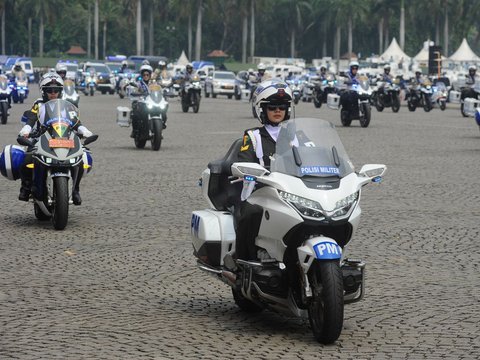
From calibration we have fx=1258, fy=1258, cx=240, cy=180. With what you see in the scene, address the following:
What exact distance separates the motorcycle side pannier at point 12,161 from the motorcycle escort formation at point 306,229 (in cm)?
540

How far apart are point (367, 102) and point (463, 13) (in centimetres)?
9062

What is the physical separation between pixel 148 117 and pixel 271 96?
15663mm

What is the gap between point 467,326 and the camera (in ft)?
25.2

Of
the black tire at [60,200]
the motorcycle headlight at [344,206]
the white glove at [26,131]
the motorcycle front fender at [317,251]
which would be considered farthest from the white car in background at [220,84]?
the motorcycle front fender at [317,251]

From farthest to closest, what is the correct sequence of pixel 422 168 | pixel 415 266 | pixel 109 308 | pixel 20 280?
1. pixel 422 168
2. pixel 415 266
3. pixel 20 280
4. pixel 109 308

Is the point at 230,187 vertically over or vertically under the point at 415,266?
over

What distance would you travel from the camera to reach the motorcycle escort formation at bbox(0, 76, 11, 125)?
106 feet

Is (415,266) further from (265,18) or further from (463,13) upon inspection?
(265,18)

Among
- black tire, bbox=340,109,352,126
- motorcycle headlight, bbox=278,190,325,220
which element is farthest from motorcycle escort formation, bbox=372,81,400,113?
motorcycle headlight, bbox=278,190,325,220

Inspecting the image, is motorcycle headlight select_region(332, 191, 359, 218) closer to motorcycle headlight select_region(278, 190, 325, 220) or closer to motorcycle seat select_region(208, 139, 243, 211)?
motorcycle headlight select_region(278, 190, 325, 220)

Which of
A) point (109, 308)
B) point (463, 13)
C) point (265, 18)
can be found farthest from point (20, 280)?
point (265, 18)

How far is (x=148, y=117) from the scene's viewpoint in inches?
933

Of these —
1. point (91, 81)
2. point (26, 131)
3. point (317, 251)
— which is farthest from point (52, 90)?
point (91, 81)

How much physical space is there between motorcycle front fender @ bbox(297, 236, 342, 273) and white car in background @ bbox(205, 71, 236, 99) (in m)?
58.6
